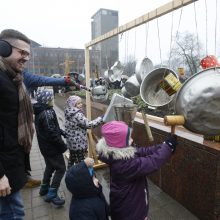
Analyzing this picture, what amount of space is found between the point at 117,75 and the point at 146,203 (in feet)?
10.5

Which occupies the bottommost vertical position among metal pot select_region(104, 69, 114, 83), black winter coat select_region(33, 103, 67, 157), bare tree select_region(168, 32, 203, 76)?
black winter coat select_region(33, 103, 67, 157)

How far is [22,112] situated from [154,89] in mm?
1174

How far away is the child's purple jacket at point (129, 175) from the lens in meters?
1.91

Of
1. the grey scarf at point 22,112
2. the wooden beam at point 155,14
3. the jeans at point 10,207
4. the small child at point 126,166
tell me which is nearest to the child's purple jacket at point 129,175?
the small child at point 126,166

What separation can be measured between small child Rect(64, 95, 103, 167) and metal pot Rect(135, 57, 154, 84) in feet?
3.01

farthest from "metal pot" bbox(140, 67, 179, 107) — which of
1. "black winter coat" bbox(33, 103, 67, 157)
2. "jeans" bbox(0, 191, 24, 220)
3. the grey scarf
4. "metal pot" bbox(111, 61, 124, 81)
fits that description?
"metal pot" bbox(111, 61, 124, 81)

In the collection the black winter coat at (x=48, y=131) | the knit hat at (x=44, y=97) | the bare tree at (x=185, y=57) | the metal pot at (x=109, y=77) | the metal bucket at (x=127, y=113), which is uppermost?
the bare tree at (x=185, y=57)

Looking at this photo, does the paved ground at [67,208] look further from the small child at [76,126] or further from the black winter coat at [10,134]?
the black winter coat at [10,134]

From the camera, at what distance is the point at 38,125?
3.36 m

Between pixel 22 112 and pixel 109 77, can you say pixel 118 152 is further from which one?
pixel 109 77

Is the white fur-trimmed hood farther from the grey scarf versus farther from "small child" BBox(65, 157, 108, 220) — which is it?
the grey scarf

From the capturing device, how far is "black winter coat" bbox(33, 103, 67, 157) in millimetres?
3271

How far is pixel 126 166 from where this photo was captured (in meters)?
1.96

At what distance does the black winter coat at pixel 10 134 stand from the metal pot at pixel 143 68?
1.51 meters
